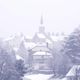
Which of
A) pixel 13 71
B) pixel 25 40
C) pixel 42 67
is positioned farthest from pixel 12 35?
pixel 13 71

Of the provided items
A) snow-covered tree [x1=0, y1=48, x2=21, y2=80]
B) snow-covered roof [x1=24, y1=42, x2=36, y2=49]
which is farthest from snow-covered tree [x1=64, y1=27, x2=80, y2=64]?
snow-covered roof [x1=24, y1=42, x2=36, y2=49]

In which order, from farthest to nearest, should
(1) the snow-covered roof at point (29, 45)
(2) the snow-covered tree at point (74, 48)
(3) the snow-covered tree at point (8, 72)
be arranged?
(1) the snow-covered roof at point (29, 45) → (2) the snow-covered tree at point (74, 48) → (3) the snow-covered tree at point (8, 72)

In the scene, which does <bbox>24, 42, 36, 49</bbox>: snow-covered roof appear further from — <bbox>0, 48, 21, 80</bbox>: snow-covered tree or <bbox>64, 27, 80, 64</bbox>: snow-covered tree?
<bbox>0, 48, 21, 80</bbox>: snow-covered tree

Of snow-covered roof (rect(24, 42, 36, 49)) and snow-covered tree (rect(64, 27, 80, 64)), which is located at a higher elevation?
snow-covered tree (rect(64, 27, 80, 64))

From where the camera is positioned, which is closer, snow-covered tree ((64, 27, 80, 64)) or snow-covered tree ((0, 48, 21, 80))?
snow-covered tree ((0, 48, 21, 80))

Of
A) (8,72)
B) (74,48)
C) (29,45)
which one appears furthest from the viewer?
(29,45)

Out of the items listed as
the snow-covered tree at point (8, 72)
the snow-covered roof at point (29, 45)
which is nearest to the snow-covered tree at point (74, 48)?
the snow-covered tree at point (8, 72)

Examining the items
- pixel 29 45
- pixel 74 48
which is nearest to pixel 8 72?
pixel 74 48

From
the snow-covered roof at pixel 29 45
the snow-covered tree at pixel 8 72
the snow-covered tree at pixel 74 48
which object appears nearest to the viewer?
the snow-covered tree at pixel 8 72

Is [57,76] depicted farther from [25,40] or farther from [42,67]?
[25,40]

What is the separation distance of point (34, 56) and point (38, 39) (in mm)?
10281

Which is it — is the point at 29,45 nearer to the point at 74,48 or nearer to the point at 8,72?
the point at 74,48

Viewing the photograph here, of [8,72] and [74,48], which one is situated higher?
[74,48]

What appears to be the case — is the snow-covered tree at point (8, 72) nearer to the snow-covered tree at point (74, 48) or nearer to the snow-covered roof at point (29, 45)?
the snow-covered tree at point (74, 48)
